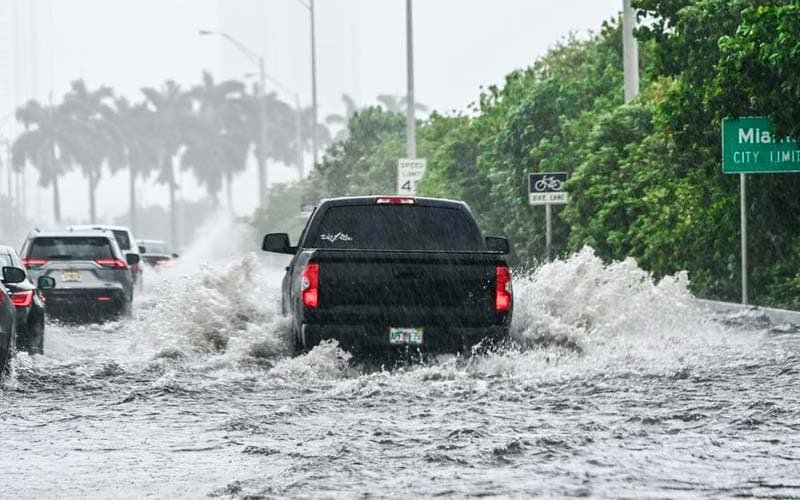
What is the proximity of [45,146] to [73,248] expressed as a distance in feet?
382

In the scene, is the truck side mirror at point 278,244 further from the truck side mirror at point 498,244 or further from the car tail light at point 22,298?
the car tail light at point 22,298

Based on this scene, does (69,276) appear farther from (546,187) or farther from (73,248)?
(546,187)

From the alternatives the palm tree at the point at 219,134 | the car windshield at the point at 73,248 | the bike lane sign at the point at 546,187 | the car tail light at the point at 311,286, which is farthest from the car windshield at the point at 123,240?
the palm tree at the point at 219,134

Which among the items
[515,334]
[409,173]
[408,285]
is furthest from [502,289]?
[409,173]

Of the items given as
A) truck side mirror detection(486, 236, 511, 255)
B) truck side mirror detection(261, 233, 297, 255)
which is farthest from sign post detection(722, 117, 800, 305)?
truck side mirror detection(261, 233, 297, 255)

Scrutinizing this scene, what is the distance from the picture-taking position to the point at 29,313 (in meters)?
18.1

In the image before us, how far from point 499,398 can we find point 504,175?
29.4 metres

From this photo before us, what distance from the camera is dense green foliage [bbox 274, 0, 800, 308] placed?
23.5 m

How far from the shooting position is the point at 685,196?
29344 millimetres

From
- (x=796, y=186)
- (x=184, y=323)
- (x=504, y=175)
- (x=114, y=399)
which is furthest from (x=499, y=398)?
(x=504, y=175)

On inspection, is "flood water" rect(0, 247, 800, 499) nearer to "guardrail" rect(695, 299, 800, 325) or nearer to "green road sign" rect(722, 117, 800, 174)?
"guardrail" rect(695, 299, 800, 325)

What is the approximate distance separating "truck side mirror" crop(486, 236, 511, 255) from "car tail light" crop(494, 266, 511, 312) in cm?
216

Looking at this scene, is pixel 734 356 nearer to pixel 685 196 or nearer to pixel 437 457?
pixel 437 457

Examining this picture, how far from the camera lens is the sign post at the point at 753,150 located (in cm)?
2505
